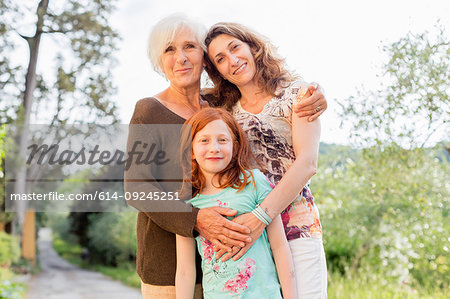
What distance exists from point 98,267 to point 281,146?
14.6 metres

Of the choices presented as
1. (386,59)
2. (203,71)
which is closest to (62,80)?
(386,59)

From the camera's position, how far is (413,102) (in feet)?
12.3

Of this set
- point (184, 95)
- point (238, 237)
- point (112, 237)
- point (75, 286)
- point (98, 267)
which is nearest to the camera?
point (238, 237)

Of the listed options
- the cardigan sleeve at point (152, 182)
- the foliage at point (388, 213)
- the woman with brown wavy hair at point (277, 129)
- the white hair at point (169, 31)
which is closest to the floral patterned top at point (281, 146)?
the woman with brown wavy hair at point (277, 129)

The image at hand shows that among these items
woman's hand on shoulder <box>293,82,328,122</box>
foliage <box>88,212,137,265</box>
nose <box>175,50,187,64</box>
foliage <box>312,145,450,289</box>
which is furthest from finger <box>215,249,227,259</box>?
foliage <box>88,212,137,265</box>

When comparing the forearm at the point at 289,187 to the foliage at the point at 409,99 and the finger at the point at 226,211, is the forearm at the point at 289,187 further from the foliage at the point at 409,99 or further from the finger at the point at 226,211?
the foliage at the point at 409,99

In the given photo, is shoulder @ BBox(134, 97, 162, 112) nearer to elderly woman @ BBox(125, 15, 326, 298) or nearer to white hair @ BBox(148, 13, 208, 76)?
elderly woman @ BBox(125, 15, 326, 298)

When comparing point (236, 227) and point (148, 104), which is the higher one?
point (148, 104)

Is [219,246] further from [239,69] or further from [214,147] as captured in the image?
[239,69]

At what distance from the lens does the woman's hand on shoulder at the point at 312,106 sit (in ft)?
5.38

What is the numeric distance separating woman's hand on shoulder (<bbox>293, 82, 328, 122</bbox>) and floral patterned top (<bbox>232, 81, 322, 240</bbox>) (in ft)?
0.18

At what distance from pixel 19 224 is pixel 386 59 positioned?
10.1 metres

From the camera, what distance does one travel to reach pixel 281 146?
1.72 m

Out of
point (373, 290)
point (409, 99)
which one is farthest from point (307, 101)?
point (373, 290)
